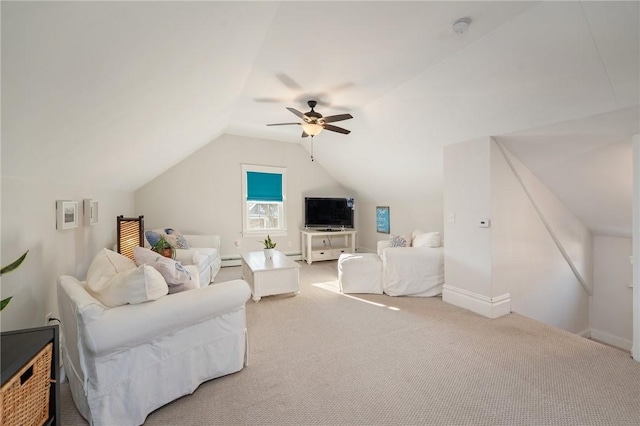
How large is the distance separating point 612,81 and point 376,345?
2709 mm

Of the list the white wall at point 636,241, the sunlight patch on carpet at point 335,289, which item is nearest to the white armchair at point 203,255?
the sunlight patch on carpet at point 335,289

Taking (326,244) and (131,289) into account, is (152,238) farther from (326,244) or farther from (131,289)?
(326,244)

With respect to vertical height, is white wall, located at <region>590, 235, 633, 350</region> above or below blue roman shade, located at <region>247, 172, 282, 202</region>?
below

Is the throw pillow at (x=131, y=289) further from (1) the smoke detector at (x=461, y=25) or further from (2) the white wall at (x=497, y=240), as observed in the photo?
(2) the white wall at (x=497, y=240)

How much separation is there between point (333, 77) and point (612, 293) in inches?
200

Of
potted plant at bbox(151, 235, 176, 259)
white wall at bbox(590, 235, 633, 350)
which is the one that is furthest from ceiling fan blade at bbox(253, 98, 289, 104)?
white wall at bbox(590, 235, 633, 350)

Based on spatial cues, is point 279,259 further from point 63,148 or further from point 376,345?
point 63,148

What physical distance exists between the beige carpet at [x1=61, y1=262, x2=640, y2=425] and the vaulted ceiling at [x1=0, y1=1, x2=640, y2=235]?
5.94 feet

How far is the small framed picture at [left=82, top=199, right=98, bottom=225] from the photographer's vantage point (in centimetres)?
269

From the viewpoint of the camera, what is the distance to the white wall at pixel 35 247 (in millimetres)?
1583

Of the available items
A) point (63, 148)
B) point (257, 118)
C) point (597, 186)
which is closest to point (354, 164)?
point (257, 118)

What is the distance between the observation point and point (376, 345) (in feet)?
7.78

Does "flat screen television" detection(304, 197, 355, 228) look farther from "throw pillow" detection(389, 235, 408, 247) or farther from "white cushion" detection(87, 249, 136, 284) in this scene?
"white cushion" detection(87, 249, 136, 284)

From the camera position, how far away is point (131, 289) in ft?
5.02
